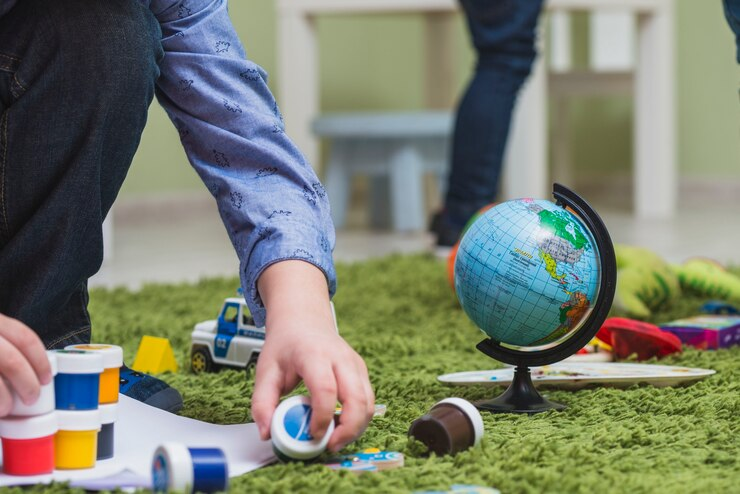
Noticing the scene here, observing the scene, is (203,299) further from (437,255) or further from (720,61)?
(720,61)

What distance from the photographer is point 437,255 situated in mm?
2186

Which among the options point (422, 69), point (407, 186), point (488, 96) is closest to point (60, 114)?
point (488, 96)

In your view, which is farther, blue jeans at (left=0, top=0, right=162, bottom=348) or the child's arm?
blue jeans at (left=0, top=0, right=162, bottom=348)

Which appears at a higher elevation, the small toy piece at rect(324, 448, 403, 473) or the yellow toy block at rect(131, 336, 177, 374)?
the small toy piece at rect(324, 448, 403, 473)

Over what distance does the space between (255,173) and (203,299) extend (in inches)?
35.0

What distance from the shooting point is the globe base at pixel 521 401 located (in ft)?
3.03

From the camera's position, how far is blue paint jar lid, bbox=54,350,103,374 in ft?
2.18

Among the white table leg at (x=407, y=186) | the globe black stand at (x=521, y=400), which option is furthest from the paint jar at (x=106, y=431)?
the white table leg at (x=407, y=186)

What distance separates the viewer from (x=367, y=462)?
736 millimetres

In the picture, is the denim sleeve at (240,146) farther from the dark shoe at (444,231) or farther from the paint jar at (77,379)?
the dark shoe at (444,231)

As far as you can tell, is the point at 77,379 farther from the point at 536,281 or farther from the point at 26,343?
the point at 536,281

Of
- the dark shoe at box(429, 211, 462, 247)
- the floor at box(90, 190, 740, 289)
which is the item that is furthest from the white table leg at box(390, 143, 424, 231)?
the dark shoe at box(429, 211, 462, 247)

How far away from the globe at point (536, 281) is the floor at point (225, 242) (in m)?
1.11

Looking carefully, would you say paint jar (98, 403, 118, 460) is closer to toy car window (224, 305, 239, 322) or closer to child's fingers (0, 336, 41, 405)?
child's fingers (0, 336, 41, 405)
